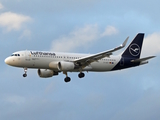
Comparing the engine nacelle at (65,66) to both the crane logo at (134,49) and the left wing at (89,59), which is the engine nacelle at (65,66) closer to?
the left wing at (89,59)

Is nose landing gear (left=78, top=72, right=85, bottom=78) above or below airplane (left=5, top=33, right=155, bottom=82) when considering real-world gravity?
below

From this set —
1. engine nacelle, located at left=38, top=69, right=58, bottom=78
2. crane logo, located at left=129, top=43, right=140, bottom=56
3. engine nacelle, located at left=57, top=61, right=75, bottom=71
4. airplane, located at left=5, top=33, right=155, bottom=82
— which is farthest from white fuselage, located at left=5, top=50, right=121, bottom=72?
crane logo, located at left=129, top=43, right=140, bottom=56

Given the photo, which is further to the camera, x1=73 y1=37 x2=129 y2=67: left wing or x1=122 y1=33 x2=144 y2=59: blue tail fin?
x1=122 y1=33 x2=144 y2=59: blue tail fin

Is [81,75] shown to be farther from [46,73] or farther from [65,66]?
[46,73]

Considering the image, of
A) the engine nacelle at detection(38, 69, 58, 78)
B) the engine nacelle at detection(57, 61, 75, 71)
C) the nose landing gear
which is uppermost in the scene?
the engine nacelle at detection(38, 69, 58, 78)

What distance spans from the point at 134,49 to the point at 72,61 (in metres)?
14.3

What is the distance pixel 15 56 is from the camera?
83.6 m

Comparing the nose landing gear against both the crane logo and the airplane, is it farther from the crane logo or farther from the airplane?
the crane logo

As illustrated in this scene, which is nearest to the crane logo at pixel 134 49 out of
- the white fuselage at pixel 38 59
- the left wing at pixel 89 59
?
the left wing at pixel 89 59

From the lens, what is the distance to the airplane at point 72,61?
273 feet

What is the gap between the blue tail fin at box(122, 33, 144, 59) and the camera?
307 feet

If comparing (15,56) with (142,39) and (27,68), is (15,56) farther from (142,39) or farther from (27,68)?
(142,39)

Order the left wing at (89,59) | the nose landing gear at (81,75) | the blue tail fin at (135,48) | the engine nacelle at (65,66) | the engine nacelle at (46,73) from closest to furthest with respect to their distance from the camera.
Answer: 1. the left wing at (89,59)
2. the engine nacelle at (65,66)
3. the nose landing gear at (81,75)
4. the engine nacelle at (46,73)
5. the blue tail fin at (135,48)

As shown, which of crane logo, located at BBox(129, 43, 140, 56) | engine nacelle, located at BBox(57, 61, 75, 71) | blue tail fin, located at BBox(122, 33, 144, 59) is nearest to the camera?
engine nacelle, located at BBox(57, 61, 75, 71)
